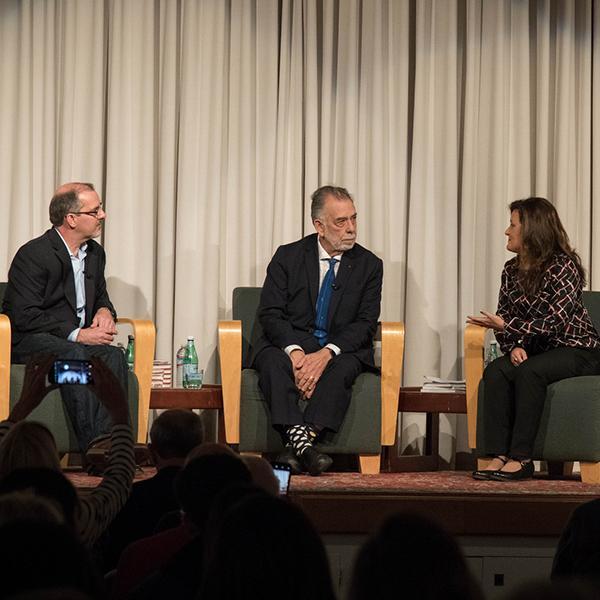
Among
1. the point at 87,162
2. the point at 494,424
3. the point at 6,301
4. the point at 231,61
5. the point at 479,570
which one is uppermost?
the point at 231,61

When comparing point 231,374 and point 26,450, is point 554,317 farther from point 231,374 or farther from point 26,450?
point 26,450

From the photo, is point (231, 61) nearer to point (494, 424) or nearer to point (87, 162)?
point (87, 162)

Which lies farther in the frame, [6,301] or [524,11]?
[524,11]

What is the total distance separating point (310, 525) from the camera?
1638mm

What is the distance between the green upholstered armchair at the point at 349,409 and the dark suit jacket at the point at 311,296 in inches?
3.9

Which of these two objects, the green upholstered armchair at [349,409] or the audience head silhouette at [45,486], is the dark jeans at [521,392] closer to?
the green upholstered armchair at [349,409]

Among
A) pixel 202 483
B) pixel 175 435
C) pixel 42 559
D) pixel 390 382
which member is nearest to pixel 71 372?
pixel 175 435

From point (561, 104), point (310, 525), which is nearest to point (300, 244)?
point (561, 104)

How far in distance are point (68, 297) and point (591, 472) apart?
93.1 inches

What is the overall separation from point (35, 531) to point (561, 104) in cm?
540

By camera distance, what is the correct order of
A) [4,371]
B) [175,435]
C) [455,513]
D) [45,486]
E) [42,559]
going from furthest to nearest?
[4,371] < [455,513] < [175,435] < [45,486] < [42,559]

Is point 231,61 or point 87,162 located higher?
point 231,61

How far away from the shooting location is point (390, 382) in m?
5.50

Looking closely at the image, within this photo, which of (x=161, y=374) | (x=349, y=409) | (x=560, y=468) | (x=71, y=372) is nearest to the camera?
(x=71, y=372)
